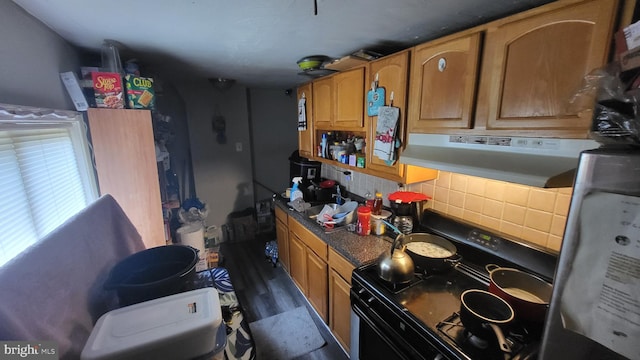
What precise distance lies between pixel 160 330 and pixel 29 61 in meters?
1.21

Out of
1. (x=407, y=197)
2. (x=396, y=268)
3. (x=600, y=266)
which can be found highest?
(x=600, y=266)

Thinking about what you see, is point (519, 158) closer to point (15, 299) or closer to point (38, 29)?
point (15, 299)

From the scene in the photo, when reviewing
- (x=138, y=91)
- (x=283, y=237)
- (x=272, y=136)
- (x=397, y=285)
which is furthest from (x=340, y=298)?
(x=272, y=136)

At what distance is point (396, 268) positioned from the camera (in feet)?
3.77

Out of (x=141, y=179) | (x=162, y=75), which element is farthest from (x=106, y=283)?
(x=162, y=75)

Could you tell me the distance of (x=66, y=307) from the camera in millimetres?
701

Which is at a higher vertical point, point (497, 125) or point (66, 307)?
point (497, 125)

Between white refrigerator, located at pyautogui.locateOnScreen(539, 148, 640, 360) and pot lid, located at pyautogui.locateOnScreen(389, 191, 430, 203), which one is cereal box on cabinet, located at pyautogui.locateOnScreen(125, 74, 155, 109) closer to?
pot lid, located at pyautogui.locateOnScreen(389, 191, 430, 203)

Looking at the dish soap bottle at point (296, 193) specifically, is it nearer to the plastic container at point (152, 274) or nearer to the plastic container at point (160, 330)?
the plastic container at point (152, 274)

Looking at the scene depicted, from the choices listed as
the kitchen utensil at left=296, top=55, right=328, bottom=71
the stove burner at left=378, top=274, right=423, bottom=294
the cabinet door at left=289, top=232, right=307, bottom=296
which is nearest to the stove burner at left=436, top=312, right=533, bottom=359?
the stove burner at left=378, top=274, right=423, bottom=294

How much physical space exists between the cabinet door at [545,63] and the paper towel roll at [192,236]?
90.7 inches

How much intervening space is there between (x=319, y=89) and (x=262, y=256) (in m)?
2.10

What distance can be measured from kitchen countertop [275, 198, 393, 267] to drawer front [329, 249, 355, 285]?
0.04m

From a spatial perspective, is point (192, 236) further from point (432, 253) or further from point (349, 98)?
point (432, 253)
